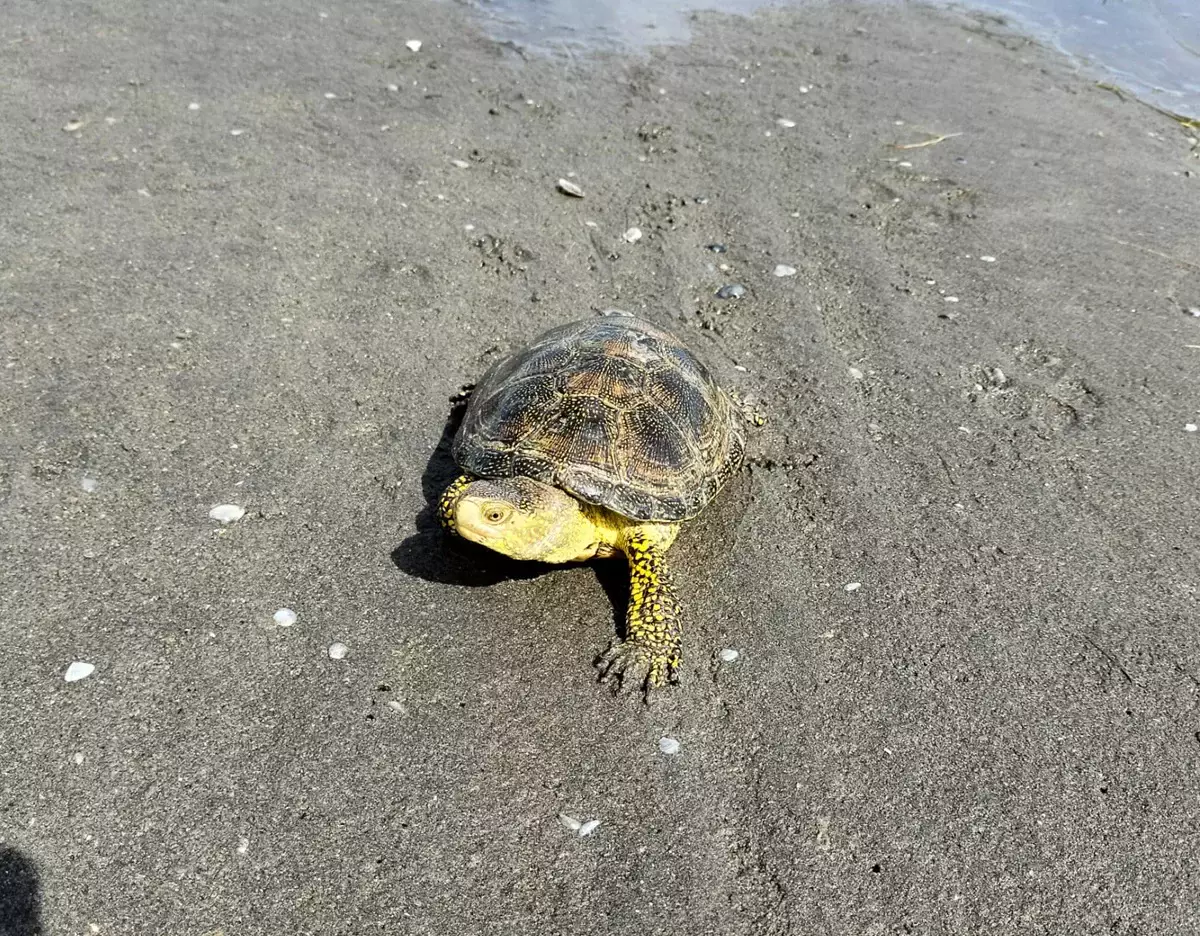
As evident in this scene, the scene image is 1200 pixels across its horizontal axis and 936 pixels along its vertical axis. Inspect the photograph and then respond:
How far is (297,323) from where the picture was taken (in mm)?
5102

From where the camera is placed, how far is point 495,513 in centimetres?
335

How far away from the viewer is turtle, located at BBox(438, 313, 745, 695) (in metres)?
3.39

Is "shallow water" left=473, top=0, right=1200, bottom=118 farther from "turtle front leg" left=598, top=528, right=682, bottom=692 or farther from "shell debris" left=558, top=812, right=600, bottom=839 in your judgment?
"shell debris" left=558, top=812, right=600, bottom=839

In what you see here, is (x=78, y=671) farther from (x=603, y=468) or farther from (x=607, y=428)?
(x=607, y=428)

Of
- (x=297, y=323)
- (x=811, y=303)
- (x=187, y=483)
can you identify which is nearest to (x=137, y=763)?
(x=187, y=483)

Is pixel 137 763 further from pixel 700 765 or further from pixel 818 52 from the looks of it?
pixel 818 52

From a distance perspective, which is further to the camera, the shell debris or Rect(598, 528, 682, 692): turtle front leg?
Rect(598, 528, 682, 692): turtle front leg

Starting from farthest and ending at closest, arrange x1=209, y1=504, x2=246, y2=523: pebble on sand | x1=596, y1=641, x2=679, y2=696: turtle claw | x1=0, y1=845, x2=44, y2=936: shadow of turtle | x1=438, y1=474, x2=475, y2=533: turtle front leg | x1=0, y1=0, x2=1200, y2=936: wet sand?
1. x1=209, y1=504, x2=246, y2=523: pebble on sand
2. x1=438, y1=474, x2=475, y2=533: turtle front leg
3. x1=596, y1=641, x2=679, y2=696: turtle claw
4. x1=0, y1=0, x2=1200, y2=936: wet sand
5. x1=0, y1=845, x2=44, y2=936: shadow of turtle

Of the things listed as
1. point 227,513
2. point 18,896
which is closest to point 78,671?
point 18,896

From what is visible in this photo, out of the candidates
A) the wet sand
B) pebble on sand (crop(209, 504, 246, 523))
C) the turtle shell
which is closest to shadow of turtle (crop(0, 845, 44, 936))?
the wet sand

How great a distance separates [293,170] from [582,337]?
3894 millimetres

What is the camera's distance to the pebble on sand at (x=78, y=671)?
3072 millimetres

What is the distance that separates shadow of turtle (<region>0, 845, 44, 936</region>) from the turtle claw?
2.03m

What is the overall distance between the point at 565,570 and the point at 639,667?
74 centimetres
